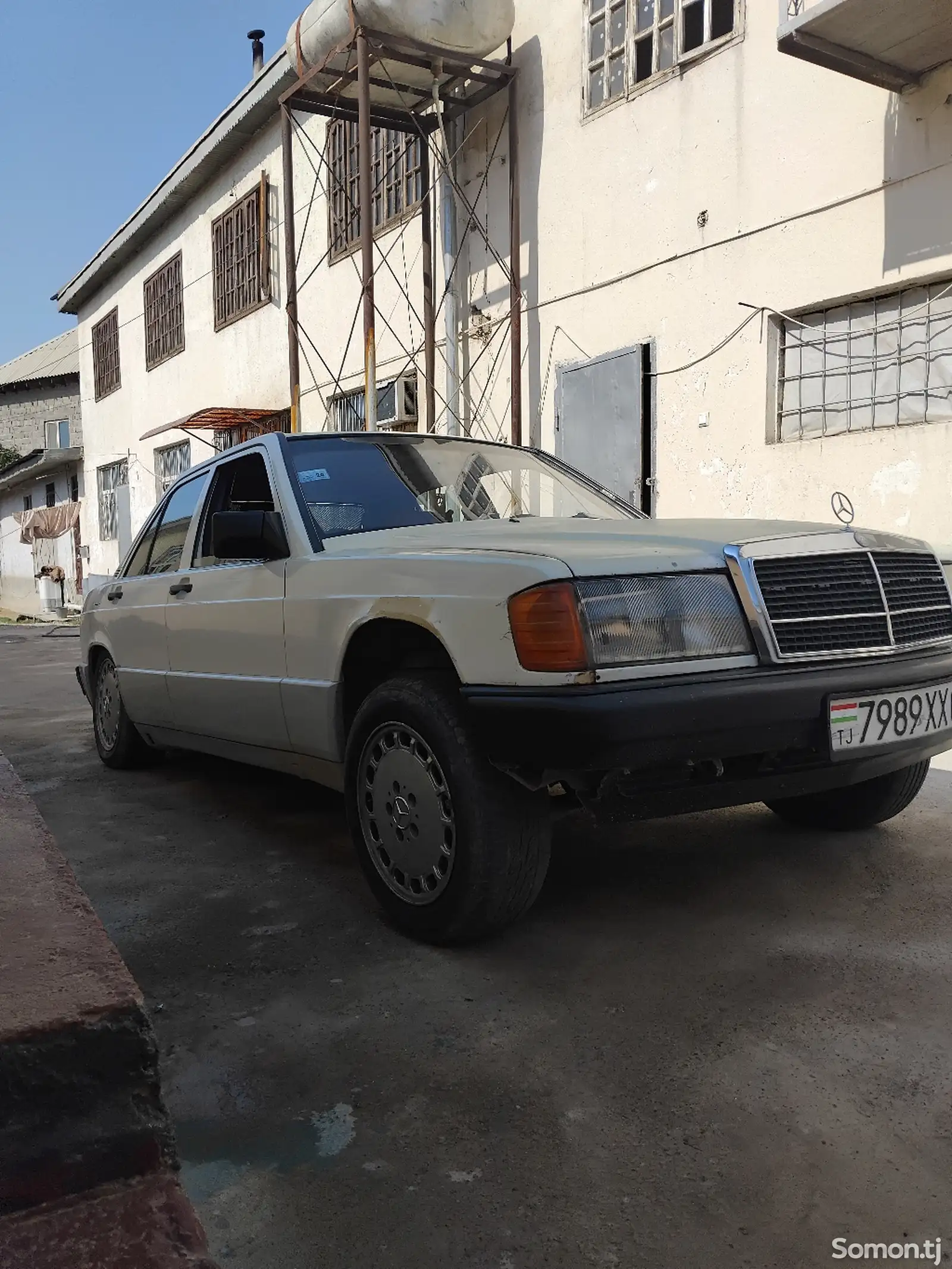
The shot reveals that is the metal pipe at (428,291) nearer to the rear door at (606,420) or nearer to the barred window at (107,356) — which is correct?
the rear door at (606,420)

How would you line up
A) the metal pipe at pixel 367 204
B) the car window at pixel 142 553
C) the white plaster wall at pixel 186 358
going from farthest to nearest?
the white plaster wall at pixel 186 358
the metal pipe at pixel 367 204
the car window at pixel 142 553

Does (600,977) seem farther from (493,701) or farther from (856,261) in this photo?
(856,261)

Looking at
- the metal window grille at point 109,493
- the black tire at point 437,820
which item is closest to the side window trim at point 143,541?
the black tire at point 437,820

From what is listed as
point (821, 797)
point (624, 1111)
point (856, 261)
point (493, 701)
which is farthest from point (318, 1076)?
point (856, 261)

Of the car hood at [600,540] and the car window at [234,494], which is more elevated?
the car window at [234,494]

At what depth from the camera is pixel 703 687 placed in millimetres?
2426

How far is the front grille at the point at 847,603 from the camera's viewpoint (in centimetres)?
264

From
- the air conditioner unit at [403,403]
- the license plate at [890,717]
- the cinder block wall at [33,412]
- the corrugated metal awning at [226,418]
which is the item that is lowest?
the license plate at [890,717]

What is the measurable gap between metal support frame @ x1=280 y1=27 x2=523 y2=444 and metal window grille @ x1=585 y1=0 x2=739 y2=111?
950 millimetres

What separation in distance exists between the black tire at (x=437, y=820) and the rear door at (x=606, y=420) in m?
5.26

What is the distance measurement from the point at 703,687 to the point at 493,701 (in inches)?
19.9

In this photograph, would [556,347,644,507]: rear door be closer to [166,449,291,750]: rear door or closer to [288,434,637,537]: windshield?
[288,434,637,537]: windshield

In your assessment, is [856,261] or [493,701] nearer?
[493,701]

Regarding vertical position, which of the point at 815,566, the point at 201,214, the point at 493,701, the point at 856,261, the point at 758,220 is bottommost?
the point at 493,701
